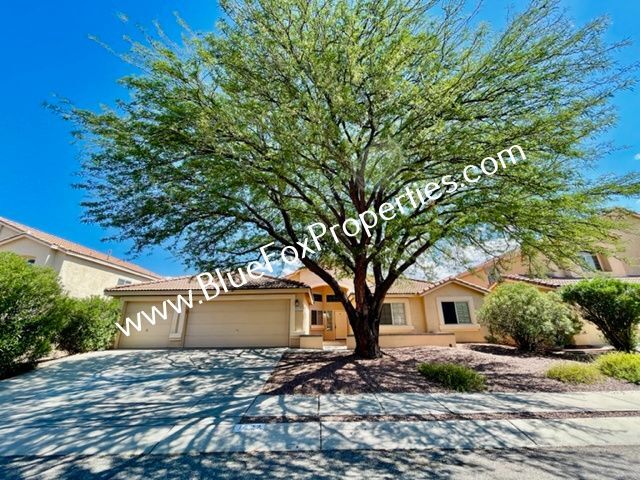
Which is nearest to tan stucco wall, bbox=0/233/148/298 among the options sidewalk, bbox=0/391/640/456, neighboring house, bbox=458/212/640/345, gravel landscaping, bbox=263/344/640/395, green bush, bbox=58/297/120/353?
green bush, bbox=58/297/120/353

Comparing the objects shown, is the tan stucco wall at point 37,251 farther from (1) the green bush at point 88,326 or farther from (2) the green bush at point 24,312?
(2) the green bush at point 24,312

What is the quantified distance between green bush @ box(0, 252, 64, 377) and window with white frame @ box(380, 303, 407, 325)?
1617cm

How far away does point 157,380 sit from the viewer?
7.67m

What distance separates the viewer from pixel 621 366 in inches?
275

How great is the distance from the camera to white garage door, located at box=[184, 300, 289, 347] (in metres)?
13.6

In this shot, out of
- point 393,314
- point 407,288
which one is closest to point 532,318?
point 407,288

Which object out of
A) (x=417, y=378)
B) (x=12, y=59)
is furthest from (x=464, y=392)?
(x=12, y=59)

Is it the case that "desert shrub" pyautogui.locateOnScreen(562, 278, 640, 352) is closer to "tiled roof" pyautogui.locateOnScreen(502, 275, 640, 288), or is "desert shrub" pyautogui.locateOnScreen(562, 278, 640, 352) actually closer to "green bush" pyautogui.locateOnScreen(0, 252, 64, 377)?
"tiled roof" pyautogui.locateOnScreen(502, 275, 640, 288)

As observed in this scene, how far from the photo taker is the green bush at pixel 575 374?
662 cm

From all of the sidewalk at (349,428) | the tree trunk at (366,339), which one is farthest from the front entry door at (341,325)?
the sidewalk at (349,428)

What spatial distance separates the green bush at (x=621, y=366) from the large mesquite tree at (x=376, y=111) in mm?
3097

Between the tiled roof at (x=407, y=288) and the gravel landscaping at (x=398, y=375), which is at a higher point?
the tiled roof at (x=407, y=288)

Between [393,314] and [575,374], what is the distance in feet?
37.3

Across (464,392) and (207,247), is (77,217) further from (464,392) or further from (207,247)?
(464,392)
